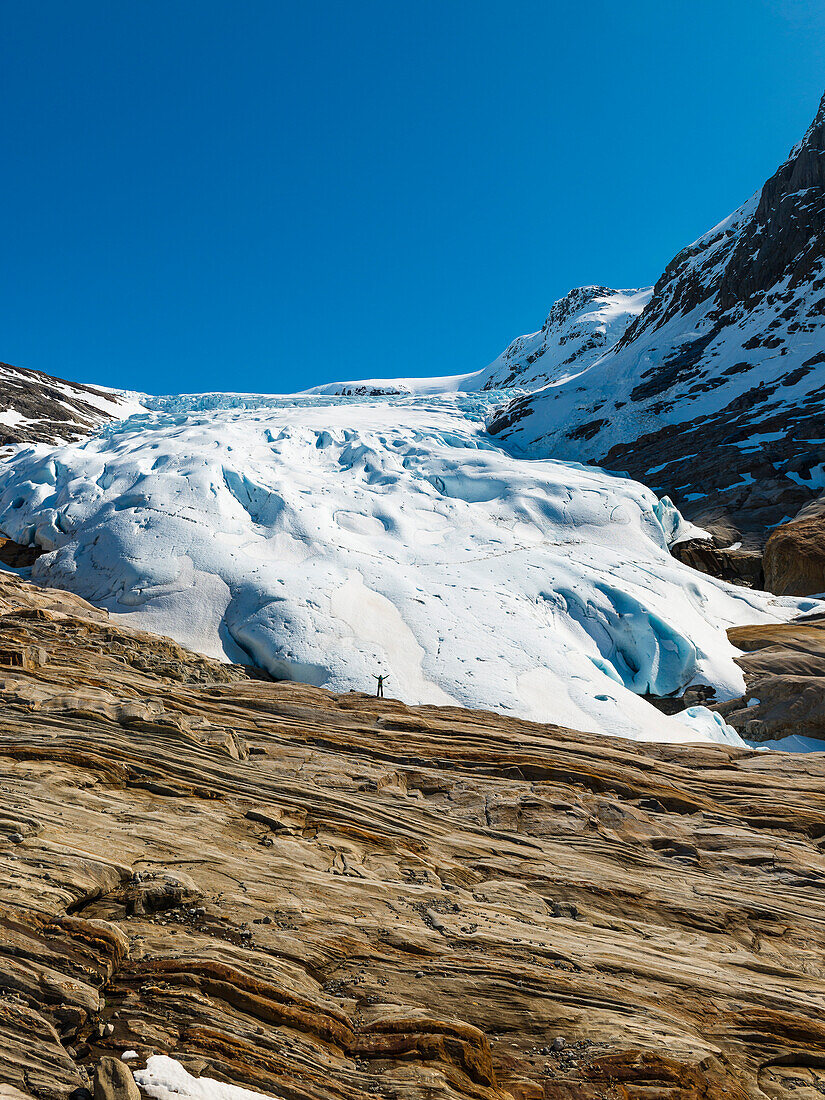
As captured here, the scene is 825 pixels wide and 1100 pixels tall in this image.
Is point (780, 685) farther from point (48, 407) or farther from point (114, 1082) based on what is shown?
point (48, 407)

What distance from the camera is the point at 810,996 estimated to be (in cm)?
550

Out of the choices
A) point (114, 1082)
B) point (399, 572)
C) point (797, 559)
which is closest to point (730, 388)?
point (797, 559)

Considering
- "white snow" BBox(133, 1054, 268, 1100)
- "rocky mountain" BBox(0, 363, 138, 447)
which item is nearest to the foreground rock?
"white snow" BBox(133, 1054, 268, 1100)

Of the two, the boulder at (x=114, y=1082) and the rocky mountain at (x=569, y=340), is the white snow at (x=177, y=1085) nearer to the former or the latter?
the boulder at (x=114, y=1082)

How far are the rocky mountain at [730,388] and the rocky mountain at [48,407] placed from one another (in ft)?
156

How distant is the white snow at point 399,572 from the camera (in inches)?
582

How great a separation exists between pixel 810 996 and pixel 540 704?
28.6 ft

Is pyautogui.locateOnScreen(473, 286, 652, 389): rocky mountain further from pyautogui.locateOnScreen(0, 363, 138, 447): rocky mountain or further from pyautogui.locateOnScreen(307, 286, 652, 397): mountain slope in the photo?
pyautogui.locateOnScreen(0, 363, 138, 447): rocky mountain

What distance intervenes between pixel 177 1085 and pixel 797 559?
31.4 metres

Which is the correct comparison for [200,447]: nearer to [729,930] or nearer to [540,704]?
[540,704]

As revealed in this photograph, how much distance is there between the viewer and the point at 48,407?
250 feet

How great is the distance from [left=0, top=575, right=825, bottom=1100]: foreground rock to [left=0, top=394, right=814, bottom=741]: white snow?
4.42 meters

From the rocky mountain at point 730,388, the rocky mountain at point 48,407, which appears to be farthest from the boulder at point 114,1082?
the rocky mountain at point 48,407

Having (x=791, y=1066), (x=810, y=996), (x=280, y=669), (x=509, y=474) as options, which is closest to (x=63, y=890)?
(x=791, y=1066)
